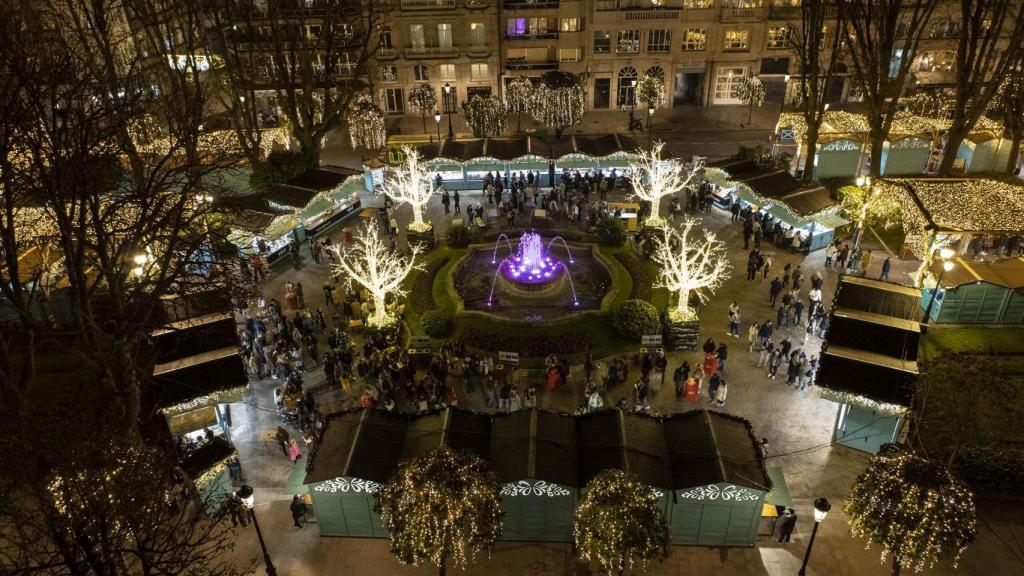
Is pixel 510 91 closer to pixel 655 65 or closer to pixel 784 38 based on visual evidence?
pixel 655 65

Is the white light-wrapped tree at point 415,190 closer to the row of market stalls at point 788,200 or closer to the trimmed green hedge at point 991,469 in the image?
the row of market stalls at point 788,200

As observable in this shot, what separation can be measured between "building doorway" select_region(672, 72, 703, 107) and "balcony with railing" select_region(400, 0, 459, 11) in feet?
57.3

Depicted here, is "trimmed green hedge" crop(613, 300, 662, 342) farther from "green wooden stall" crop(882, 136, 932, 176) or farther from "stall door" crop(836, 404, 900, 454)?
"green wooden stall" crop(882, 136, 932, 176)

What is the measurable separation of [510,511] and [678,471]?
4172 millimetres

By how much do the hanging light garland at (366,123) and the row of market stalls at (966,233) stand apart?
26956 mm

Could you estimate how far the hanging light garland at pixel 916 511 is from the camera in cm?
1310

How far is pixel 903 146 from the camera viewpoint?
35531 millimetres

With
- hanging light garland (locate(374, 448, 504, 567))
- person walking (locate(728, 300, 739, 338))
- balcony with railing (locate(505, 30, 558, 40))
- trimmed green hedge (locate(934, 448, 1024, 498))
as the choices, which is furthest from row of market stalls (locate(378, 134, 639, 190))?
hanging light garland (locate(374, 448, 504, 567))

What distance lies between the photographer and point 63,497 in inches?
423

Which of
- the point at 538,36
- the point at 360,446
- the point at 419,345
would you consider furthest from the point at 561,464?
the point at 538,36

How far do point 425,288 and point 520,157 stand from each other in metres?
11.6

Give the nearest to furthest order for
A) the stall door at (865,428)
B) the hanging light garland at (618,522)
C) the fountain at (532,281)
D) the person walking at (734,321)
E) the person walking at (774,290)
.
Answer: the hanging light garland at (618,522) < the stall door at (865,428) < the person walking at (734,321) < the person walking at (774,290) < the fountain at (532,281)

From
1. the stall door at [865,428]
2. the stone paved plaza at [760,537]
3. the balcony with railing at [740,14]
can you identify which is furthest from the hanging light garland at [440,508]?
the balcony with railing at [740,14]

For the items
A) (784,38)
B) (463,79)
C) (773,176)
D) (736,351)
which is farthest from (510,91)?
(736,351)
